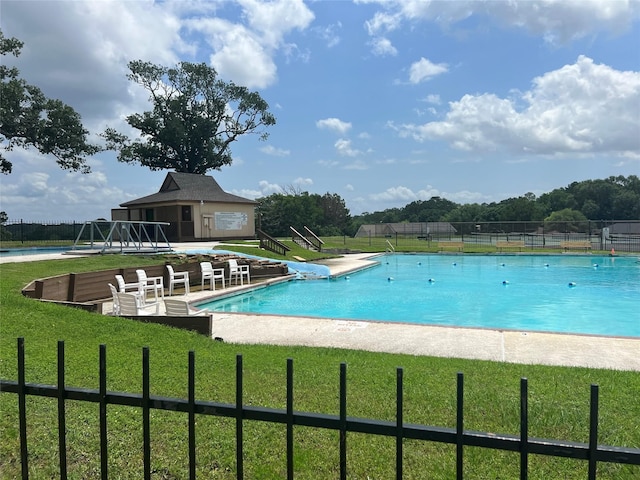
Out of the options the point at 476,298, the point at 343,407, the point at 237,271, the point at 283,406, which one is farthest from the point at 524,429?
the point at 237,271

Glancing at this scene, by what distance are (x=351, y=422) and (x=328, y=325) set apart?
7454 millimetres

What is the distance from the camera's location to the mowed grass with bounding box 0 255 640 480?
2885 millimetres

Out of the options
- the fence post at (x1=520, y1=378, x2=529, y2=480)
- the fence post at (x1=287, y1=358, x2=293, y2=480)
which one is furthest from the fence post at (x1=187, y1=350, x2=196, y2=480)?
the fence post at (x1=520, y1=378, x2=529, y2=480)

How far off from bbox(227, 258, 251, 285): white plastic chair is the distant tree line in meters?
38.2

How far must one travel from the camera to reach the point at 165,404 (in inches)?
78.2

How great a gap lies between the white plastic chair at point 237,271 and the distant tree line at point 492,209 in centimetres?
3822

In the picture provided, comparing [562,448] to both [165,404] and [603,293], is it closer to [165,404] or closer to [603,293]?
[165,404]

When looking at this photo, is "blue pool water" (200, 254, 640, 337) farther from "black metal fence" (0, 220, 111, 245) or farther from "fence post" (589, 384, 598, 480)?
"black metal fence" (0, 220, 111, 245)

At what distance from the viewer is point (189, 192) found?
33.7m

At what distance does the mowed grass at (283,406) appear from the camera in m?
2.88

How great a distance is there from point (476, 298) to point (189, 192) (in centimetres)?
2368

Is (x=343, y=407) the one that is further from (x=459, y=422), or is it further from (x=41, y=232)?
(x=41, y=232)

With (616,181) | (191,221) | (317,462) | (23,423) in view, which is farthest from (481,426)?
(616,181)

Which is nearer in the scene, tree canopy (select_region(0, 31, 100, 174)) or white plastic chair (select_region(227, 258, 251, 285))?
white plastic chair (select_region(227, 258, 251, 285))
